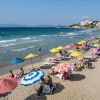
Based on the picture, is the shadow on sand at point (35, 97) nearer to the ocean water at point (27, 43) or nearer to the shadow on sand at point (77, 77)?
the shadow on sand at point (77, 77)

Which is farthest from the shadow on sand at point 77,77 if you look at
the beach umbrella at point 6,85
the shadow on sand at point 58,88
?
the beach umbrella at point 6,85

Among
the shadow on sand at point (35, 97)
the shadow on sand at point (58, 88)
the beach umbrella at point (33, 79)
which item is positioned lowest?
the shadow on sand at point (35, 97)

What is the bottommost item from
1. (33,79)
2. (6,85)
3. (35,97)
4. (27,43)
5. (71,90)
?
(27,43)

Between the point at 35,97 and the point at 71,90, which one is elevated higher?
the point at 71,90

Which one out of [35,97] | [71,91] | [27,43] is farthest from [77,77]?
[27,43]

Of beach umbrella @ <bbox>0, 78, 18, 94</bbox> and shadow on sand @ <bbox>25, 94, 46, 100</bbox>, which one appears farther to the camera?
shadow on sand @ <bbox>25, 94, 46, 100</bbox>

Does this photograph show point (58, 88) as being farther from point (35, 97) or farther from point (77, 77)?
point (77, 77)

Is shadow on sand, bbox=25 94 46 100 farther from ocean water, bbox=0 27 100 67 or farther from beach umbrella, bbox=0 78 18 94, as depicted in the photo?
ocean water, bbox=0 27 100 67

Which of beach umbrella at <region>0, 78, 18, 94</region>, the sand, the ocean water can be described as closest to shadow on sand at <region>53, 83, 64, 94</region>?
the sand

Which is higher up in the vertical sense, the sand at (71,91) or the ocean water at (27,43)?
the sand at (71,91)

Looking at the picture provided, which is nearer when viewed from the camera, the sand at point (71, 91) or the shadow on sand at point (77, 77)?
the sand at point (71, 91)

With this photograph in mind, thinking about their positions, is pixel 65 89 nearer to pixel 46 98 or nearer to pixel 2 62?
pixel 46 98

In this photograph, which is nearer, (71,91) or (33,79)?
(33,79)

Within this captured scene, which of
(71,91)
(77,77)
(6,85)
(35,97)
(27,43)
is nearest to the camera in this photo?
(6,85)
